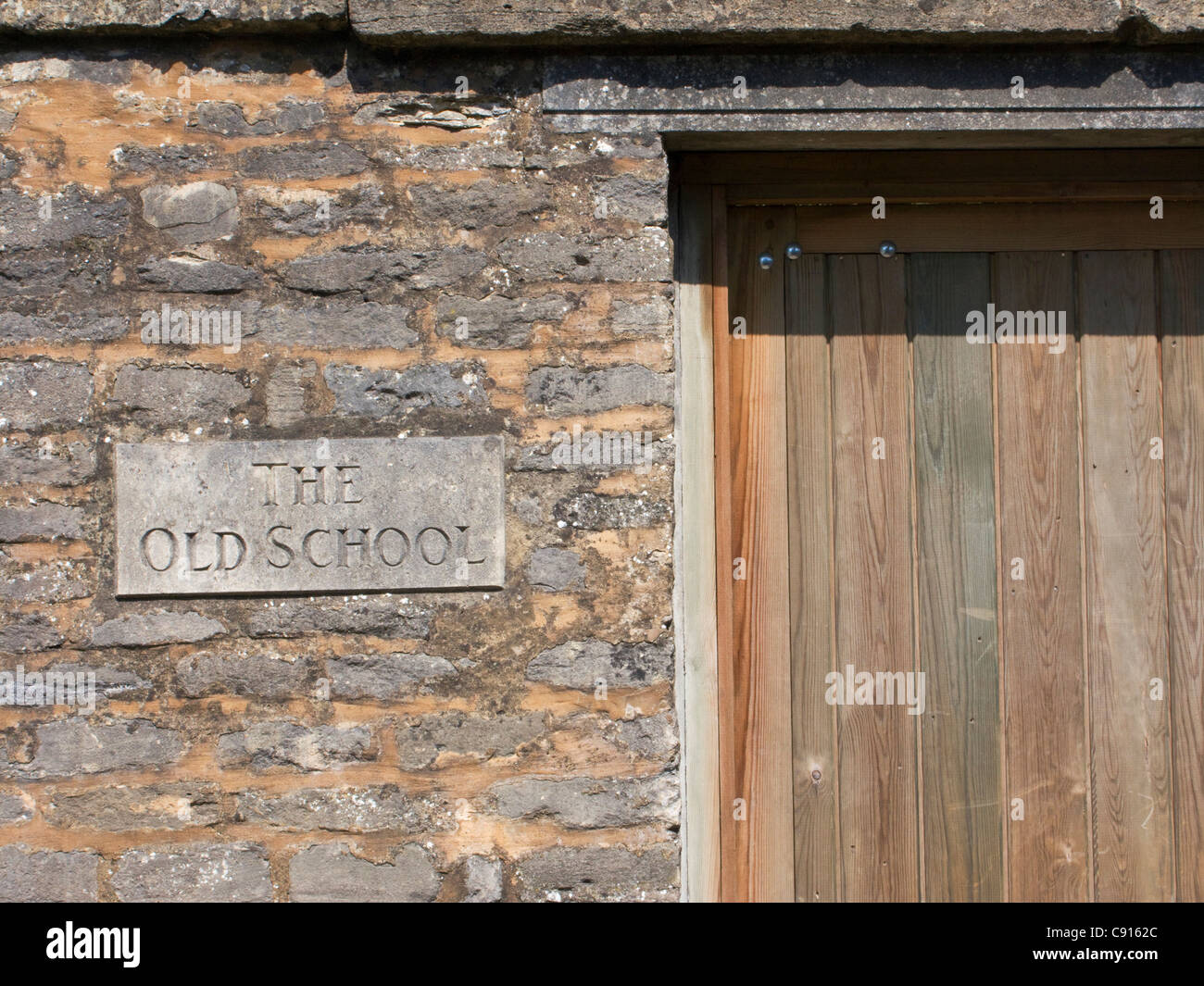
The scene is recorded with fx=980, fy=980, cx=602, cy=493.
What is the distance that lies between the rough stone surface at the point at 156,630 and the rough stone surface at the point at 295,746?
23cm

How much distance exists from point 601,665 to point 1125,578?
128cm

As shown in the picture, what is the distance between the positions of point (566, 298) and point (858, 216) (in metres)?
0.78

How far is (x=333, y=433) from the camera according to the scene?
211cm

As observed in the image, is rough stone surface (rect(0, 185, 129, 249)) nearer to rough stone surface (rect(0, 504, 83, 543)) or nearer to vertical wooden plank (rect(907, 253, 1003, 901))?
rough stone surface (rect(0, 504, 83, 543))

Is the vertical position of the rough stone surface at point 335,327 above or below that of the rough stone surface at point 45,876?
above

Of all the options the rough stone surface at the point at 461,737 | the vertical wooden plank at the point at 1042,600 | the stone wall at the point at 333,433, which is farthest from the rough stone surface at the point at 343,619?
the vertical wooden plank at the point at 1042,600

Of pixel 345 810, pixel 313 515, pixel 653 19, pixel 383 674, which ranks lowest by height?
pixel 345 810

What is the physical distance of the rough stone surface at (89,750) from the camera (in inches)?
81.6

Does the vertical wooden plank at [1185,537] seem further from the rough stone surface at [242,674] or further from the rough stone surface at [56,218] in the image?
the rough stone surface at [56,218]

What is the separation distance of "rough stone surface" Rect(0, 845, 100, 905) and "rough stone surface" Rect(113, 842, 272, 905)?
6 cm

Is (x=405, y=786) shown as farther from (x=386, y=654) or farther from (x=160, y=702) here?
(x=160, y=702)

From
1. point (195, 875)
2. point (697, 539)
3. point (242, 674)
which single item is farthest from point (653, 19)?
point (195, 875)

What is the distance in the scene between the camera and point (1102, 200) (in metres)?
2.37

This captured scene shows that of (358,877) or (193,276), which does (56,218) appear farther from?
(358,877)
